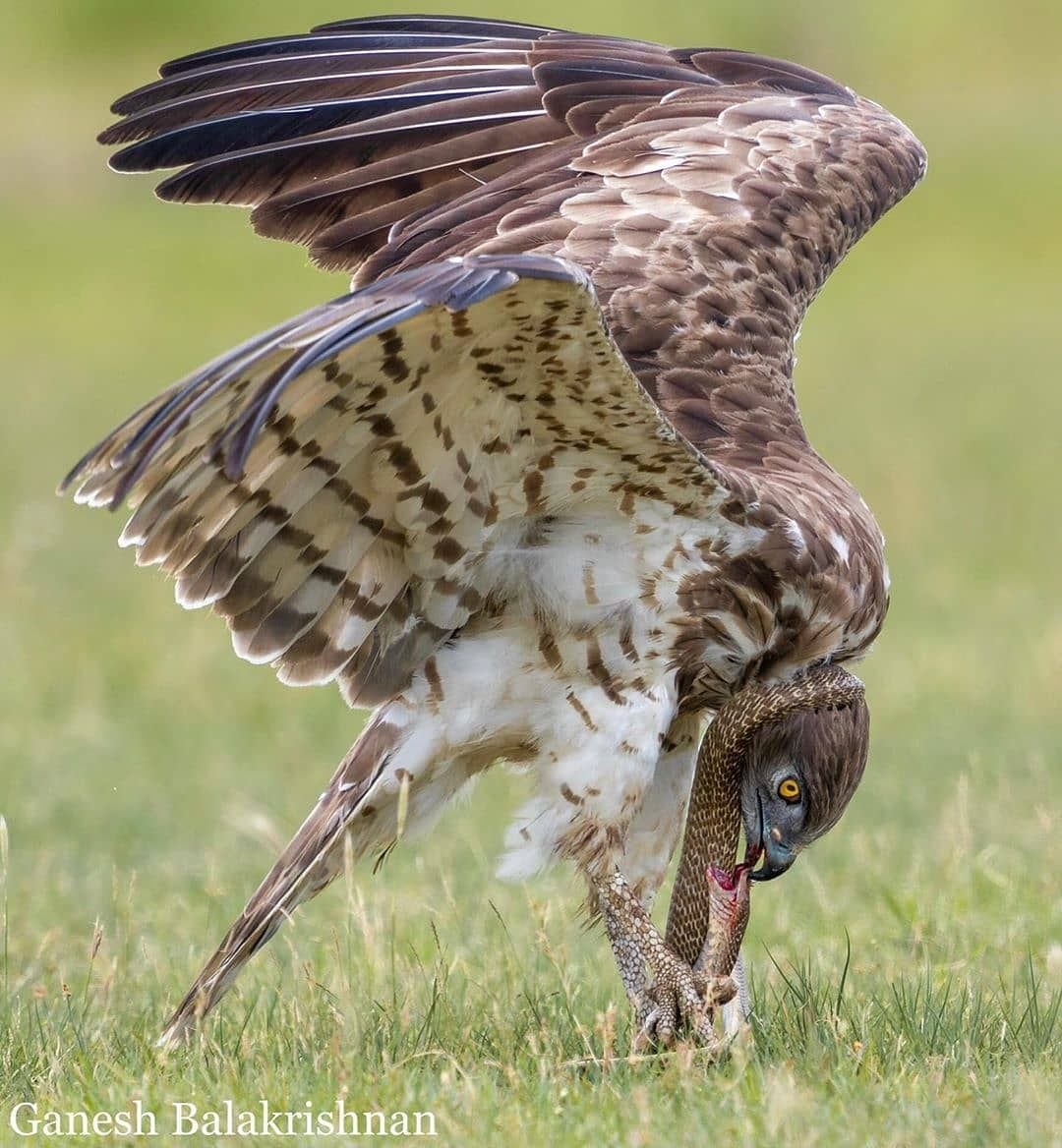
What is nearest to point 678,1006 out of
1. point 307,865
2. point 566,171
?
point 307,865

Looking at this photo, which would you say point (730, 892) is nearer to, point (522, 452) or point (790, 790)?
point (790, 790)

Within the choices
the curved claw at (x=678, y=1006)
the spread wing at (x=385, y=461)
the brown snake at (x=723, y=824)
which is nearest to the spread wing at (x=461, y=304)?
the spread wing at (x=385, y=461)

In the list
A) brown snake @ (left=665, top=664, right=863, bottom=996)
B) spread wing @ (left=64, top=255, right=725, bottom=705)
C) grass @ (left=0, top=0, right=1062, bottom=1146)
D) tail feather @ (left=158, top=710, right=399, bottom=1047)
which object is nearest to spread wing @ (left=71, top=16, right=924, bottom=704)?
spread wing @ (left=64, top=255, right=725, bottom=705)

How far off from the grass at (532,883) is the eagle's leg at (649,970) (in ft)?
0.37

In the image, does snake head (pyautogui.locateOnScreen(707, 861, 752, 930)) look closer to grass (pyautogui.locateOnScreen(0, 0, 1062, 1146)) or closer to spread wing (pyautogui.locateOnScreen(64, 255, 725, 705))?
grass (pyautogui.locateOnScreen(0, 0, 1062, 1146))

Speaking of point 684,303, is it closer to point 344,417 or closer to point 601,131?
point 601,131

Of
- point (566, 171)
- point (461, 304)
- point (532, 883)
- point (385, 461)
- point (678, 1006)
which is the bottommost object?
point (532, 883)

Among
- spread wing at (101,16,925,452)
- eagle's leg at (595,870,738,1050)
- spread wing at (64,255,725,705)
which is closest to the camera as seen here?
spread wing at (64,255,725,705)

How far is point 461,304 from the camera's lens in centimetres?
388

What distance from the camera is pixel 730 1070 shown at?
4523mm

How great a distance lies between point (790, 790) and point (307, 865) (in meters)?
1.24

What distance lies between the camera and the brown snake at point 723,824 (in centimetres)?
514

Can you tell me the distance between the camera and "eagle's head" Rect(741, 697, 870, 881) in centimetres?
514

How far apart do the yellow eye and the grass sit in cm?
44
